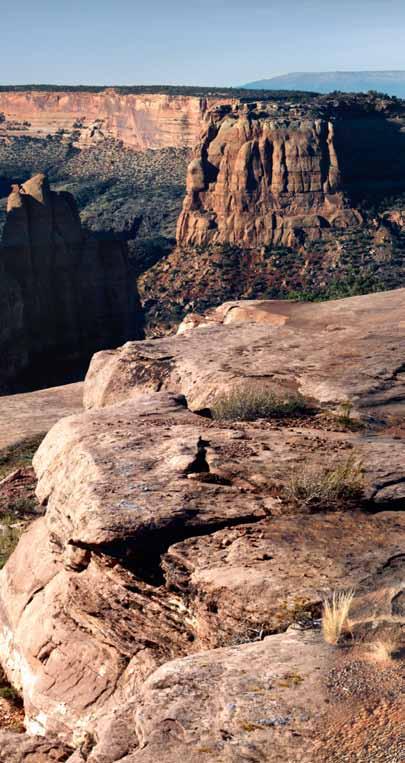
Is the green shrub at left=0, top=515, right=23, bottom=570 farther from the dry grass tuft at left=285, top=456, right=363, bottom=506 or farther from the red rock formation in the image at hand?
the red rock formation

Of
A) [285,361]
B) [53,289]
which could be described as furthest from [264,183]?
[285,361]

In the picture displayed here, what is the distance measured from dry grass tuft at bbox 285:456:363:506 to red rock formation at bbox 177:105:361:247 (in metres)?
101

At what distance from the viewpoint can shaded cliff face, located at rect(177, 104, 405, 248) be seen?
111875mm

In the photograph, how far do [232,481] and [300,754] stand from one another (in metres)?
4.69

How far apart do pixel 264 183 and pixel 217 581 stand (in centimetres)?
10733

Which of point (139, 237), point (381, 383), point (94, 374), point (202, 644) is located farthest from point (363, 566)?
point (139, 237)

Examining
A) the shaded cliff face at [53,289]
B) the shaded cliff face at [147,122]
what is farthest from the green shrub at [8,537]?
the shaded cliff face at [147,122]

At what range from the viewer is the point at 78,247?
214ft

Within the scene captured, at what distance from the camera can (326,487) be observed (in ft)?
36.3

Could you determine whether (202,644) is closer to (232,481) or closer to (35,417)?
(232,481)

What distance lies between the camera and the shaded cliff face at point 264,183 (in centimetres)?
11188

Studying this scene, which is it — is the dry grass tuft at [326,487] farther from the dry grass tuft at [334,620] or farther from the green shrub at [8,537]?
the green shrub at [8,537]

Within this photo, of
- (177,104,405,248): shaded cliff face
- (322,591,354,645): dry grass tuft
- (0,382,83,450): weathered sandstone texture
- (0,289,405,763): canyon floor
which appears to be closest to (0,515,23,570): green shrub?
(0,289,405,763): canyon floor

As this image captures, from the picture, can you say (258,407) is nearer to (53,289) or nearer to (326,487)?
(326,487)
